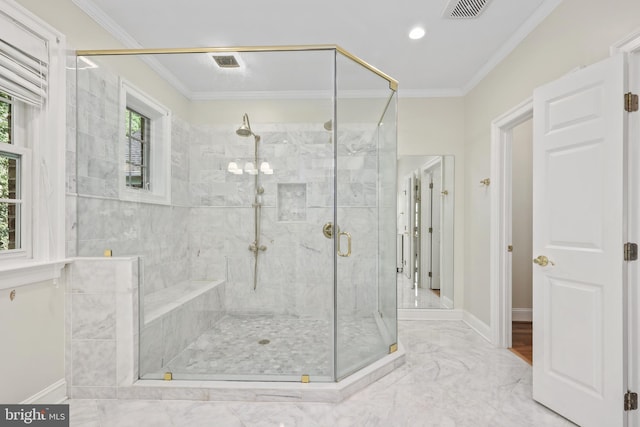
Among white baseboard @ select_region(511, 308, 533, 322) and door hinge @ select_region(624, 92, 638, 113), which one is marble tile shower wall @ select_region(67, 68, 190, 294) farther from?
white baseboard @ select_region(511, 308, 533, 322)

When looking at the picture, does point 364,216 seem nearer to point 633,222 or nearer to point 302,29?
point 633,222

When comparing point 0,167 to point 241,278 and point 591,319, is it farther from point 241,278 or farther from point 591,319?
point 591,319

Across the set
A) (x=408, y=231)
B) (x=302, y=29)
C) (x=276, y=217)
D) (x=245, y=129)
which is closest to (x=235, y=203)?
(x=276, y=217)

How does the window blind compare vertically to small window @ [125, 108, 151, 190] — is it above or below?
above

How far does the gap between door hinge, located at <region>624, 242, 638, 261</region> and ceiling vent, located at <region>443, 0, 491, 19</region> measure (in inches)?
68.1

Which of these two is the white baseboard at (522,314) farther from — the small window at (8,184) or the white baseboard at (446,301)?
the small window at (8,184)

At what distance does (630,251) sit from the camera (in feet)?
5.11

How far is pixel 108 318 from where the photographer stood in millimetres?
1991

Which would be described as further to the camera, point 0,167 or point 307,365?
point 307,365

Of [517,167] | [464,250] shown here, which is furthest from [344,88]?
[517,167]

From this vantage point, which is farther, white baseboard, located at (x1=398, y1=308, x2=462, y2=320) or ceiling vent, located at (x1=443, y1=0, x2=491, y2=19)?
white baseboard, located at (x1=398, y1=308, x2=462, y2=320)

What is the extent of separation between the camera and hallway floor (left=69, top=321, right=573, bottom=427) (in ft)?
5.81

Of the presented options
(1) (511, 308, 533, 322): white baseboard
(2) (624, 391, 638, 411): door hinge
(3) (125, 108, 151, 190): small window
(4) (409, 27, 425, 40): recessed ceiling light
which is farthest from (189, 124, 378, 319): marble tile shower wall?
(1) (511, 308, 533, 322): white baseboard

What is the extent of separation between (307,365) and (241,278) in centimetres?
73
